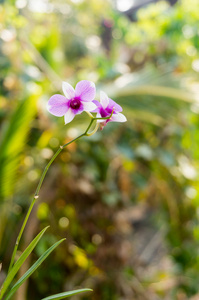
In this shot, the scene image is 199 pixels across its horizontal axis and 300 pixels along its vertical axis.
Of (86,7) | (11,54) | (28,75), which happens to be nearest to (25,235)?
(28,75)

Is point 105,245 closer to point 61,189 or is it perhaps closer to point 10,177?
point 61,189

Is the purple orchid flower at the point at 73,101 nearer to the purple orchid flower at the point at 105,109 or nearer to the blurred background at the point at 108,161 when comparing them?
the purple orchid flower at the point at 105,109

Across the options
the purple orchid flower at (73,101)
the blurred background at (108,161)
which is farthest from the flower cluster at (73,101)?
the blurred background at (108,161)

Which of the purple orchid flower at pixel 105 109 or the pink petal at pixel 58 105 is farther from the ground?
the pink petal at pixel 58 105

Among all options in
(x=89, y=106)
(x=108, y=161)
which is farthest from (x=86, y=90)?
(x=108, y=161)

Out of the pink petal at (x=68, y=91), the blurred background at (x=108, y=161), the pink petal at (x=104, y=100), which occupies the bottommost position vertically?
the pink petal at (x=104, y=100)

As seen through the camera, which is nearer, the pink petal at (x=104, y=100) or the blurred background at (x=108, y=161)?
the pink petal at (x=104, y=100)
